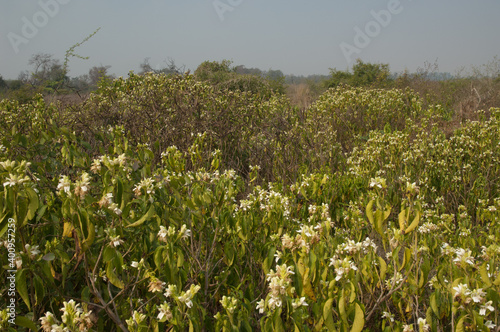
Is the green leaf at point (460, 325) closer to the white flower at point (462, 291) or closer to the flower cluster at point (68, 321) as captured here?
the white flower at point (462, 291)

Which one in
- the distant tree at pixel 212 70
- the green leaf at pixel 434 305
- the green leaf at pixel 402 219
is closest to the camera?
the green leaf at pixel 434 305

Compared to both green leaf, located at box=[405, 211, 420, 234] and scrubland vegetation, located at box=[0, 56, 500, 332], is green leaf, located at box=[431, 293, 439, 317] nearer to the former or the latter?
scrubland vegetation, located at box=[0, 56, 500, 332]

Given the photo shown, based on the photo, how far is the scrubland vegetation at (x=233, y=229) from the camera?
1.38 m

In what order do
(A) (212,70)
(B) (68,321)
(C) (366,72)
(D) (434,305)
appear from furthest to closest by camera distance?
(C) (366,72) → (A) (212,70) → (D) (434,305) → (B) (68,321)

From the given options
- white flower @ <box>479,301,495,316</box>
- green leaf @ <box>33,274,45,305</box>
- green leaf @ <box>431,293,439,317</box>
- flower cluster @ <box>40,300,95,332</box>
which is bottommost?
green leaf @ <box>431,293,439,317</box>

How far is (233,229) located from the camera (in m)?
2.03

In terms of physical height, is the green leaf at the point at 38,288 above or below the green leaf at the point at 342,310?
above

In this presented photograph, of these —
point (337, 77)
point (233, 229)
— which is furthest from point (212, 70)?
point (233, 229)

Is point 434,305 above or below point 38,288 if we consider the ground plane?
below

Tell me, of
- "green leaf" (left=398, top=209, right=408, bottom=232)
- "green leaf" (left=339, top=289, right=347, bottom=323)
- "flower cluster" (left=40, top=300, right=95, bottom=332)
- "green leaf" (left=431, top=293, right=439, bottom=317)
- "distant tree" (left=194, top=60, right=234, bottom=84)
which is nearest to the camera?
"flower cluster" (left=40, top=300, right=95, bottom=332)

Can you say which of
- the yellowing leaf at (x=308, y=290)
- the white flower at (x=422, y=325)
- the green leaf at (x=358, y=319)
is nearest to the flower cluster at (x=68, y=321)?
the yellowing leaf at (x=308, y=290)

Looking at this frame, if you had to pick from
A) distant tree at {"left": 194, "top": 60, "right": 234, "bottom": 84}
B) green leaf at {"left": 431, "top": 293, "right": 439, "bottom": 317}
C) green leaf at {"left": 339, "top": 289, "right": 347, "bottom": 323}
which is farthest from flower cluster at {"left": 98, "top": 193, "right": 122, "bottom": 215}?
distant tree at {"left": 194, "top": 60, "right": 234, "bottom": 84}

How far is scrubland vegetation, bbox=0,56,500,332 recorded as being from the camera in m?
1.38

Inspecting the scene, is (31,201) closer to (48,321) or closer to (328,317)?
(48,321)
